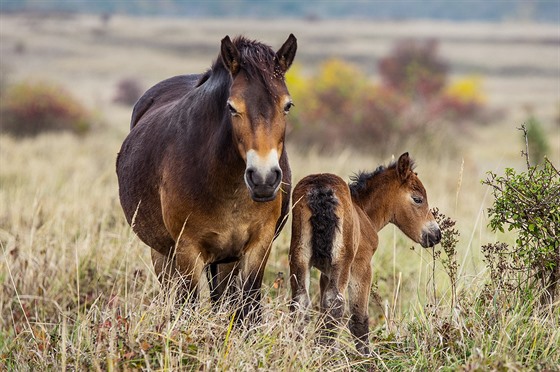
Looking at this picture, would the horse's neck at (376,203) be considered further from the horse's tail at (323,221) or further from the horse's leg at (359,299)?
the horse's tail at (323,221)

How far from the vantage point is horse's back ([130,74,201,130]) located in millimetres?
7371

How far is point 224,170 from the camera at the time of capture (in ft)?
17.4

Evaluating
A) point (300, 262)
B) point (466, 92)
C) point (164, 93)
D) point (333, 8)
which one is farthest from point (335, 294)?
point (333, 8)

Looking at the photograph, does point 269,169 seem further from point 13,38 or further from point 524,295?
point 13,38

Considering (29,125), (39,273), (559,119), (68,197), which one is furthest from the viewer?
(559,119)

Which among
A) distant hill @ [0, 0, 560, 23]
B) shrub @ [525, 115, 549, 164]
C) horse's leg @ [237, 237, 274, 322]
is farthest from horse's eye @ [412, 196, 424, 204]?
distant hill @ [0, 0, 560, 23]

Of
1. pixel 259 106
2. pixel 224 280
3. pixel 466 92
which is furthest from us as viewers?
pixel 466 92

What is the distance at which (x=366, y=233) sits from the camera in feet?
20.0

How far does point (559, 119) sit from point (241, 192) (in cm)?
3654

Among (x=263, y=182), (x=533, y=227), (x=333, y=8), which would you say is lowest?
(x=533, y=227)

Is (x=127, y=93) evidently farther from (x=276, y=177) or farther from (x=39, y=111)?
(x=276, y=177)


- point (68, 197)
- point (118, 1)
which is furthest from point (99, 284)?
point (118, 1)

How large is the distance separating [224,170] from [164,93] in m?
2.51

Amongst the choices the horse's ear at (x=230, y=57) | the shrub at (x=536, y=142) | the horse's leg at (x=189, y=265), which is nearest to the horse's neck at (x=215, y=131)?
the horse's ear at (x=230, y=57)
